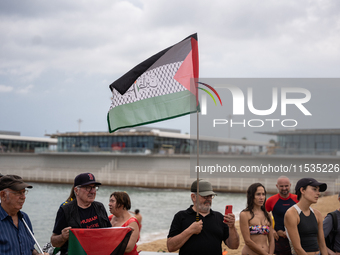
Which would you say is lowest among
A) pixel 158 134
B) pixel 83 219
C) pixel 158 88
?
pixel 83 219

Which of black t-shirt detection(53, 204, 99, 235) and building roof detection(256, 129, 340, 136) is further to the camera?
building roof detection(256, 129, 340, 136)

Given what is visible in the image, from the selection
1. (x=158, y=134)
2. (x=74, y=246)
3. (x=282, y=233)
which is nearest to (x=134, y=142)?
(x=158, y=134)

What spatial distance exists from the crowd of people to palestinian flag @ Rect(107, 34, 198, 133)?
114 centimetres

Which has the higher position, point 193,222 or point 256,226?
point 193,222

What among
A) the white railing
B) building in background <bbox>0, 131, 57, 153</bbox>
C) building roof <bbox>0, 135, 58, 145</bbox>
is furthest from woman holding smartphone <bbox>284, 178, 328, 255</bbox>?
building roof <bbox>0, 135, 58, 145</bbox>

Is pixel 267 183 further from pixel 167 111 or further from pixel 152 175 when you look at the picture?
pixel 167 111

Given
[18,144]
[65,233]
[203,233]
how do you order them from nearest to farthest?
[65,233] < [203,233] < [18,144]

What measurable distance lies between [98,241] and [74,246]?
0.26m

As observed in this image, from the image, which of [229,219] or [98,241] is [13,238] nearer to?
[98,241]

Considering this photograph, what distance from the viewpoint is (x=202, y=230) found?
4.11m

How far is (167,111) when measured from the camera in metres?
5.15

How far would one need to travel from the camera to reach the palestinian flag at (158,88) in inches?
200

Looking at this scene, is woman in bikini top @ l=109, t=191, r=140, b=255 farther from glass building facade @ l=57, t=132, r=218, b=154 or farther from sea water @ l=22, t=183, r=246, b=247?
glass building facade @ l=57, t=132, r=218, b=154

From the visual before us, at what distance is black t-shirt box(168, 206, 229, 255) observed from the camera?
404 cm
